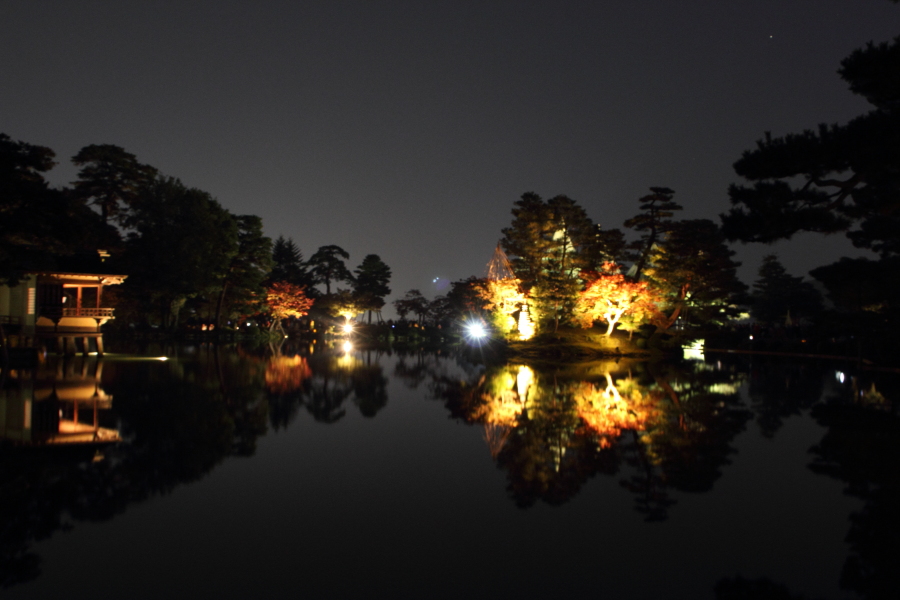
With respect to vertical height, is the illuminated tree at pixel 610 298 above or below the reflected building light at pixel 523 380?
above

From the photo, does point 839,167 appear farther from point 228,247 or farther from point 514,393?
point 228,247

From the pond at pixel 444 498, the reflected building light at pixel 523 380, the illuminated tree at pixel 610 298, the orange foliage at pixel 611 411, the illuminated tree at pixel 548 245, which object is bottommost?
the pond at pixel 444 498

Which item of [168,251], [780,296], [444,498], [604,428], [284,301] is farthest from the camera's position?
[780,296]

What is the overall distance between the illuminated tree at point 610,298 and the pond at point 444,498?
1400 centimetres

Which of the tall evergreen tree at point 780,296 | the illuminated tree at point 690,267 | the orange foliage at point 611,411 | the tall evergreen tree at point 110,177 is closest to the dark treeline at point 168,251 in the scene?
the tall evergreen tree at point 110,177

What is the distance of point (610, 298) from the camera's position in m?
25.6

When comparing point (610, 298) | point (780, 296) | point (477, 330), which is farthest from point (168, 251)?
point (780, 296)

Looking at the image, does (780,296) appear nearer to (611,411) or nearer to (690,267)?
(690,267)

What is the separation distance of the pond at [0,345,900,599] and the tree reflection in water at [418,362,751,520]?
52 millimetres

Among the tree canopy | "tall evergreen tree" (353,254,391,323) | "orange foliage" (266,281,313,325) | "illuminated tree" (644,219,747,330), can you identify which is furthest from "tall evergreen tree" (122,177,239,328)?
the tree canopy

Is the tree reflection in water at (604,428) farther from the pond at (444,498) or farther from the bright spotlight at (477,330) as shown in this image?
the bright spotlight at (477,330)

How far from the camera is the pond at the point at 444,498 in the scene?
150 inches

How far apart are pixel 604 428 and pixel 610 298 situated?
17.8 m

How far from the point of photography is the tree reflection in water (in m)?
5.96
